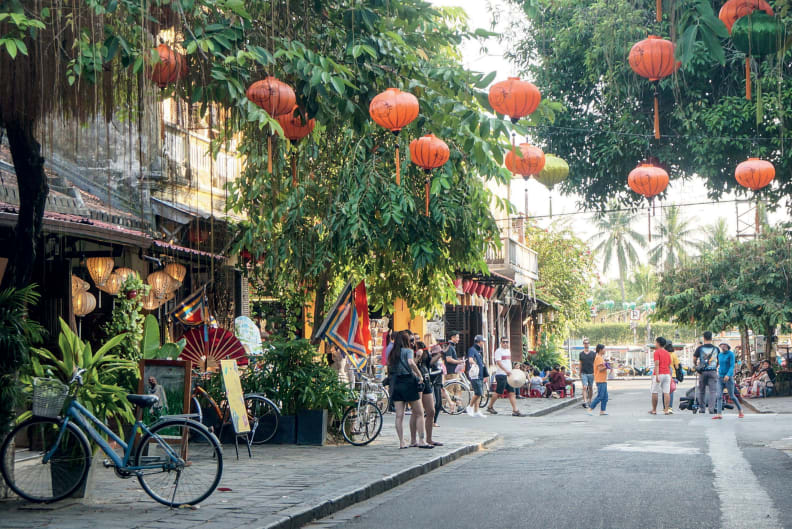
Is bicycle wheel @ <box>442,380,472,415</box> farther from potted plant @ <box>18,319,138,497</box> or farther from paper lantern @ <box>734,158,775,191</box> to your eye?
potted plant @ <box>18,319,138,497</box>

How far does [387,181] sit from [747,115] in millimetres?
5582

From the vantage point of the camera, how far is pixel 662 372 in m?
22.5

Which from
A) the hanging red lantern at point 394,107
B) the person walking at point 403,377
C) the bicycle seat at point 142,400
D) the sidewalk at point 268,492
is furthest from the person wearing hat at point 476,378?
the bicycle seat at point 142,400

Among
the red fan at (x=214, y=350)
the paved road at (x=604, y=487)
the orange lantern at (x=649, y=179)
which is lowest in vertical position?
the paved road at (x=604, y=487)

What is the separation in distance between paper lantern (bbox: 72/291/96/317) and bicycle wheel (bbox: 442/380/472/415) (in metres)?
10.6

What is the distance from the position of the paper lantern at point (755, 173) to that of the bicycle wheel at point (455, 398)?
11345 mm

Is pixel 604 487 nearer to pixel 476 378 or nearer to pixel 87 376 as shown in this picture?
pixel 87 376

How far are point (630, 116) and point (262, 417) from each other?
7338 mm

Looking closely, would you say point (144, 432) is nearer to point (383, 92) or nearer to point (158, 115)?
point (158, 115)

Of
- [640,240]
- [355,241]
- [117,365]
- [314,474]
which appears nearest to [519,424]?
[355,241]

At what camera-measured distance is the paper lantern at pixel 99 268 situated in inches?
544

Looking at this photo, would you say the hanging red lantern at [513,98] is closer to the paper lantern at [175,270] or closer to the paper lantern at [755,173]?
the paper lantern at [755,173]

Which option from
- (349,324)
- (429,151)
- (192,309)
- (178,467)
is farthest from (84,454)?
(192,309)

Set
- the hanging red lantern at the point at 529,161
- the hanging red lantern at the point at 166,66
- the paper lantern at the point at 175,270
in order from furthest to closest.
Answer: the paper lantern at the point at 175,270
the hanging red lantern at the point at 529,161
the hanging red lantern at the point at 166,66
